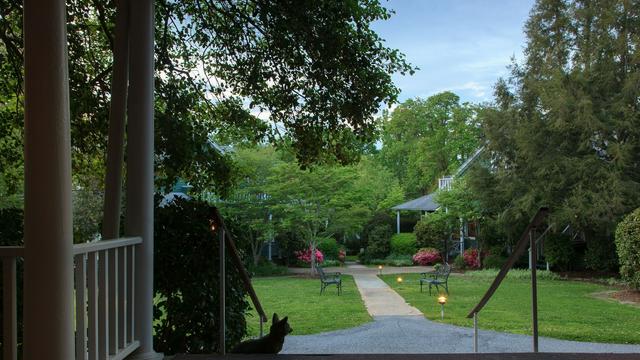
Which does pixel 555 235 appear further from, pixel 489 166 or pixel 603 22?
pixel 603 22

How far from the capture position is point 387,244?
75.3 feet

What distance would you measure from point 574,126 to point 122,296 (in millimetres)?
16633

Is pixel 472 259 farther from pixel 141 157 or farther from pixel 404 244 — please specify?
pixel 141 157

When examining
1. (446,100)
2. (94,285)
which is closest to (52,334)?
(94,285)

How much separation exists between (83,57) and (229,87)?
66.0 inches

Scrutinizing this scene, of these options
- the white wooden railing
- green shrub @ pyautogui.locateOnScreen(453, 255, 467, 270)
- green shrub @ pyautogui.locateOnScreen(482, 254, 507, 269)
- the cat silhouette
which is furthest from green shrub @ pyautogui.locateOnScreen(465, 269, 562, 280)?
the white wooden railing

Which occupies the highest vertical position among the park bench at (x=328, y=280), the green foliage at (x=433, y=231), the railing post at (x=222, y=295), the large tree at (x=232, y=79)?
the large tree at (x=232, y=79)

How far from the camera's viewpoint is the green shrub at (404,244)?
22156 mm

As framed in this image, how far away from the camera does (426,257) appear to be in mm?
20938

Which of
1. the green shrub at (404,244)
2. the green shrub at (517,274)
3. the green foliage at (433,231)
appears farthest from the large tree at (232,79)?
the green shrub at (404,244)

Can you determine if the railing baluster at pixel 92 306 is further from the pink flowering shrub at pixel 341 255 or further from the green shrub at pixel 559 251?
the pink flowering shrub at pixel 341 255

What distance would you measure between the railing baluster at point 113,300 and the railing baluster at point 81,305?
0.33m

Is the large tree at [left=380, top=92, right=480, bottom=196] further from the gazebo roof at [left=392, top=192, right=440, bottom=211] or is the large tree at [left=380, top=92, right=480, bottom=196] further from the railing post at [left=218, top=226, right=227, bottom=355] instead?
the railing post at [left=218, top=226, right=227, bottom=355]

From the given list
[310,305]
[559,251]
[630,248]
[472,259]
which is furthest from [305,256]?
[630,248]
